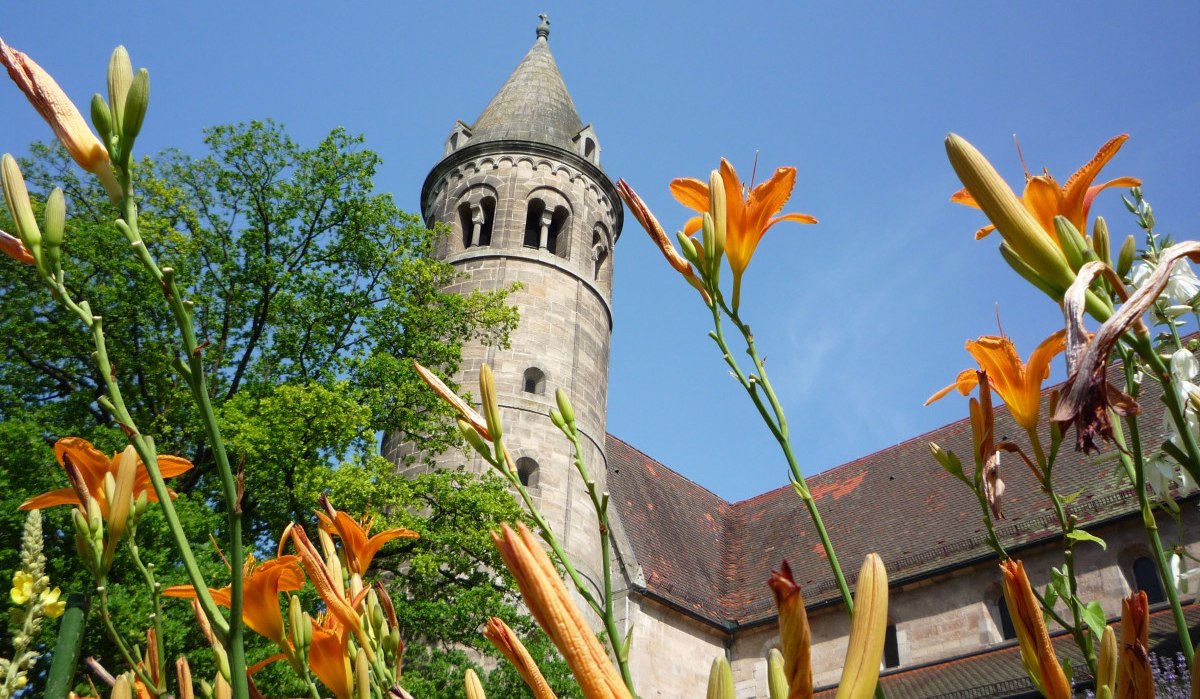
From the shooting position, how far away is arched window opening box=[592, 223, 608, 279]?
1898 cm

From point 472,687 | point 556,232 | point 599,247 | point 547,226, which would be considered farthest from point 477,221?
point 472,687

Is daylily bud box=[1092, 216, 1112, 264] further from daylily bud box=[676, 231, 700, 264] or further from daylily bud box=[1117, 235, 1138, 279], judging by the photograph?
daylily bud box=[676, 231, 700, 264]

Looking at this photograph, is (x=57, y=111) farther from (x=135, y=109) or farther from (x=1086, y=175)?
(x=1086, y=175)

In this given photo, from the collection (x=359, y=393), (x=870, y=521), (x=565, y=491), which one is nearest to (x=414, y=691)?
(x=359, y=393)

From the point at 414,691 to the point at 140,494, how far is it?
30.4 feet

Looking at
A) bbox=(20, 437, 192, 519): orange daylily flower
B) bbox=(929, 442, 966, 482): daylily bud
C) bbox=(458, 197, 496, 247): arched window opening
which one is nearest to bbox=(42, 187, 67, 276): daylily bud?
bbox=(20, 437, 192, 519): orange daylily flower

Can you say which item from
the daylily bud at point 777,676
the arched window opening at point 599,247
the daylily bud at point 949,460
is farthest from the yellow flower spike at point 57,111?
the arched window opening at point 599,247

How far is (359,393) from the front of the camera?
12375 mm

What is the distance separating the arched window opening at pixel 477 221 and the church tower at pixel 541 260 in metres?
0.03

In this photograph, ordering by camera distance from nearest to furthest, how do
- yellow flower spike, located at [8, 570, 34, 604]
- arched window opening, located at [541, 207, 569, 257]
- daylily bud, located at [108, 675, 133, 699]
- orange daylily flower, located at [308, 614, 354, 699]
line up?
daylily bud, located at [108, 675, 133, 699]
orange daylily flower, located at [308, 614, 354, 699]
yellow flower spike, located at [8, 570, 34, 604]
arched window opening, located at [541, 207, 569, 257]

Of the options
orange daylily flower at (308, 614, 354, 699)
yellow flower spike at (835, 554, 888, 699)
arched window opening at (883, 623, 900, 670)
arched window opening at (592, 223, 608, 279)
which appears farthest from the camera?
arched window opening at (592, 223, 608, 279)

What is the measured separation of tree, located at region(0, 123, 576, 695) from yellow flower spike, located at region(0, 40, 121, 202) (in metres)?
9.93

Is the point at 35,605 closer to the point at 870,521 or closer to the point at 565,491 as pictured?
the point at 565,491

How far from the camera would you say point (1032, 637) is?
770mm
